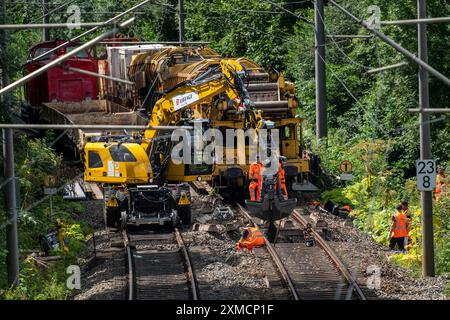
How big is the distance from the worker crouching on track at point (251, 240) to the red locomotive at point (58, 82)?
17.3 metres

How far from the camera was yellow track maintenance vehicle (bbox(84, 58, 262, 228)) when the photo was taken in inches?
1094

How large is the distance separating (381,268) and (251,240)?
3.35 metres

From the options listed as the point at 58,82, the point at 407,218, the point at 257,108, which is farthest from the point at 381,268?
the point at 58,82

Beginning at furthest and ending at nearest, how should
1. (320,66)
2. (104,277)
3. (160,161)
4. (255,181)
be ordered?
(320,66), (160,161), (255,181), (104,277)

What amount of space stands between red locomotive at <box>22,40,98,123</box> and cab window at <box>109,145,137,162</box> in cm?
1234

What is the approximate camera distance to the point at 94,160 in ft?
96.6

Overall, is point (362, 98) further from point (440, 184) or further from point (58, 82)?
point (440, 184)

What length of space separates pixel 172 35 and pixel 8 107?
38.5 meters

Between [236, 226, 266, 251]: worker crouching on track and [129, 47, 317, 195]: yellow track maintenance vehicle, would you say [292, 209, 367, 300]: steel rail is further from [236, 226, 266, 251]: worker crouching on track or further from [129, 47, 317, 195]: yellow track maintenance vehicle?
[129, 47, 317, 195]: yellow track maintenance vehicle

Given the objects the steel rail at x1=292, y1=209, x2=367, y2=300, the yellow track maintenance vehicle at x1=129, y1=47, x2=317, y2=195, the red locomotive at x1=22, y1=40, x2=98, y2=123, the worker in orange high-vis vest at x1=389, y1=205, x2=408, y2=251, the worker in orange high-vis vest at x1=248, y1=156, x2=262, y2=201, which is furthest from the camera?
the red locomotive at x1=22, y1=40, x2=98, y2=123

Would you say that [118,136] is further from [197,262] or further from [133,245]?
[197,262]

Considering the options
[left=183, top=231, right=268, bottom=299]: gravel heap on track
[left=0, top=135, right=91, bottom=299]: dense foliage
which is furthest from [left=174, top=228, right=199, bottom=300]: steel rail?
[left=0, top=135, right=91, bottom=299]: dense foliage

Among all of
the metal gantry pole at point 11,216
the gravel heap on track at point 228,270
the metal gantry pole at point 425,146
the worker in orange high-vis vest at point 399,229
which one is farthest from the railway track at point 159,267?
the metal gantry pole at point 425,146

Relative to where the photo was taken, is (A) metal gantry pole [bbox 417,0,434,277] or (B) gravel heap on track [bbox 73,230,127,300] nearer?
(B) gravel heap on track [bbox 73,230,127,300]
